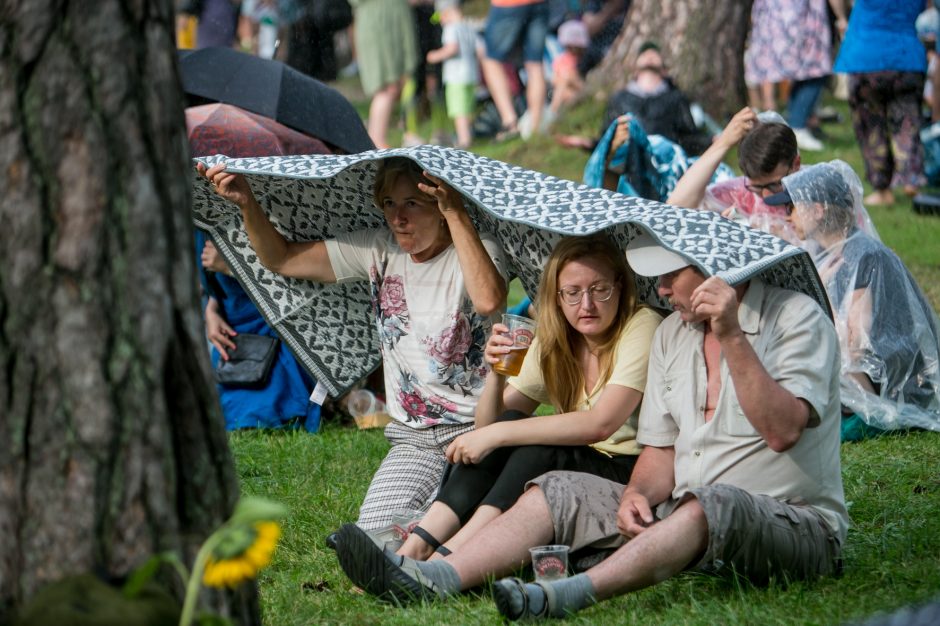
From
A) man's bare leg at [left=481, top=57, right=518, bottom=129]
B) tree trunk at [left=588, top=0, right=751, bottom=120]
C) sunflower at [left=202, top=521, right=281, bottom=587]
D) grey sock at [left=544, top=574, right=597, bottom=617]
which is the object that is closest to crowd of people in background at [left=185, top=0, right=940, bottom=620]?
grey sock at [left=544, top=574, right=597, bottom=617]

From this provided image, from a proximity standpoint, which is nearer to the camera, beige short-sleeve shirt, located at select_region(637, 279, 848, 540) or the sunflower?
the sunflower

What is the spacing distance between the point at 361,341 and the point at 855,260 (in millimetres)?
2168

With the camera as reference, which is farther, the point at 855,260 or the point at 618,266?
the point at 855,260

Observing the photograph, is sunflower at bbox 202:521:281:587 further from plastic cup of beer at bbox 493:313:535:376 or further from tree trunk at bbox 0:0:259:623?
plastic cup of beer at bbox 493:313:535:376

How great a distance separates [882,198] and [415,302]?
6.82 m

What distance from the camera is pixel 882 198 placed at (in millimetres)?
10578

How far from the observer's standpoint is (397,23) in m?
13.1

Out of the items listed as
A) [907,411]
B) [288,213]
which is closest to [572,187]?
[288,213]

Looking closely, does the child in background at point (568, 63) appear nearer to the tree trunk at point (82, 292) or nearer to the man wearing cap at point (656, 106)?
the man wearing cap at point (656, 106)

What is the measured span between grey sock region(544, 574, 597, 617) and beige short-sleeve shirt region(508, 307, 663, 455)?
0.71m

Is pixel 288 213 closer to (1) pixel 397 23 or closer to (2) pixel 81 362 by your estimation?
(2) pixel 81 362

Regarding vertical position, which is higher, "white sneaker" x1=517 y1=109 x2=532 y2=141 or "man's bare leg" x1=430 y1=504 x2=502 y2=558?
"white sneaker" x1=517 y1=109 x2=532 y2=141

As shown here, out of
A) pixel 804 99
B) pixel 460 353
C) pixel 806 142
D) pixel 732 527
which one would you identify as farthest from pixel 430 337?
pixel 804 99

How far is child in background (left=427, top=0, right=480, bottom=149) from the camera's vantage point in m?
14.1
